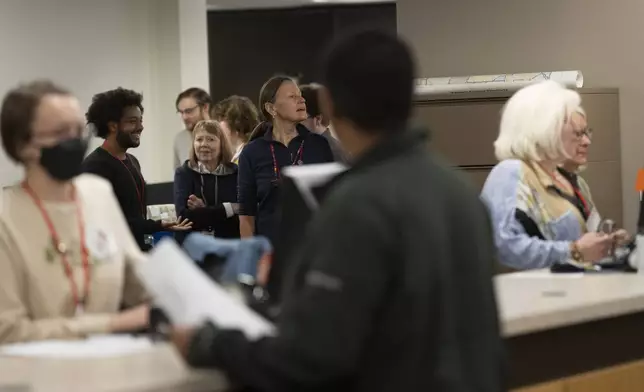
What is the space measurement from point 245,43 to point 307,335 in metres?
10.4

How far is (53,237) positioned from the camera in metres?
2.40

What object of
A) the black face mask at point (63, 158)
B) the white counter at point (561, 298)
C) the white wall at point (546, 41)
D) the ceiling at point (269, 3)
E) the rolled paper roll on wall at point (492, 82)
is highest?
the ceiling at point (269, 3)

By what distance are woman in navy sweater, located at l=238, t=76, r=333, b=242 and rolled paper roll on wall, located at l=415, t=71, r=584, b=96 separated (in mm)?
1059

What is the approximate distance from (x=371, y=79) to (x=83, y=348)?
86cm

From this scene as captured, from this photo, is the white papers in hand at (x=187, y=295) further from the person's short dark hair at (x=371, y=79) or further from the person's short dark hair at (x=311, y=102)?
the person's short dark hair at (x=311, y=102)

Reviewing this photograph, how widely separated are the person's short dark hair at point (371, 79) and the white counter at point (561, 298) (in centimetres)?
70

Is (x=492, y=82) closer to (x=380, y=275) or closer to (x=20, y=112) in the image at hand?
(x=20, y=112)

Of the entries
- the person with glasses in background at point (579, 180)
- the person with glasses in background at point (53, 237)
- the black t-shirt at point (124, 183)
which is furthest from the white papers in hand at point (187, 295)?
the black t-shirt at point (124, 183)

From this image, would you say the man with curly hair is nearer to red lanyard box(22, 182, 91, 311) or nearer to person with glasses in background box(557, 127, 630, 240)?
person with glasses in background box(557, 127, 630, 240)

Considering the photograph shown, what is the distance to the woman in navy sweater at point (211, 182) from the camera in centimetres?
568

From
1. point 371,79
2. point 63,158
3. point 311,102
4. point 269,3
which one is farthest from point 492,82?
point 269,3

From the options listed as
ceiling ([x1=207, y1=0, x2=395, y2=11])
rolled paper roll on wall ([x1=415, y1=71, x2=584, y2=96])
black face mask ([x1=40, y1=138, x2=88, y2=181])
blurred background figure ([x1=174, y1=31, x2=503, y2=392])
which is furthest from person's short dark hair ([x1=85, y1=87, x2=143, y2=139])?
ceiling ([x1=207, y1=0, x2=395, y2=11])

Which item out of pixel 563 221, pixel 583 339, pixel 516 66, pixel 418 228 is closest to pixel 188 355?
pixel 418 228

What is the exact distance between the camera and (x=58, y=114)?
2424 mm
